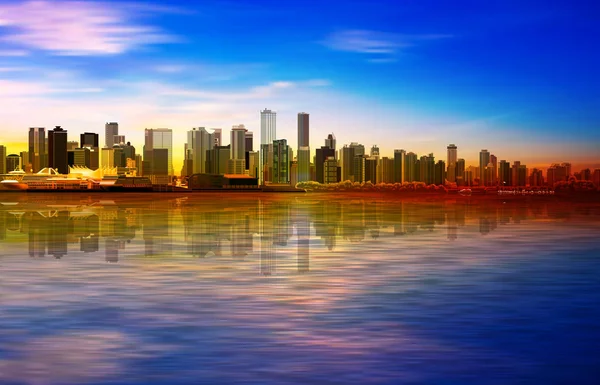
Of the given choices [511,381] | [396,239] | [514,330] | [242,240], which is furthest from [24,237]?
[511,381]

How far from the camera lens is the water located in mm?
14734

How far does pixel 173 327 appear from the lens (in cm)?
1867

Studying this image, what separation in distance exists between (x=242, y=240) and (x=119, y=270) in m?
15.8

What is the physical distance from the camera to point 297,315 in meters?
20.4

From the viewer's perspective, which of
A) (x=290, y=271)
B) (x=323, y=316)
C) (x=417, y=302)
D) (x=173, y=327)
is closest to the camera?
(x=173, y=327)

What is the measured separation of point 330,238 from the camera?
157 ft

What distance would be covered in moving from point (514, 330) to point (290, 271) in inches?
507

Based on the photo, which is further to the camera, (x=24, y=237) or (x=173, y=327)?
(x=24, y=237)

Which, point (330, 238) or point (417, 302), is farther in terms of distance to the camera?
point (330, 238)

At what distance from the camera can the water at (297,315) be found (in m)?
14.7

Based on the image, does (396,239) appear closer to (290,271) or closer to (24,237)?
(290,271)

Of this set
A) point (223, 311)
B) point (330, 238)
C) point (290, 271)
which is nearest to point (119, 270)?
point (290, 271)

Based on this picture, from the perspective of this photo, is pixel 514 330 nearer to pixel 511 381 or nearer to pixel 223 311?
pixel 511 381

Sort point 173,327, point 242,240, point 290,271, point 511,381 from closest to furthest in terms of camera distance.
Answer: point 511,381 → point 173,327 → point 290,271 → point 242,240
